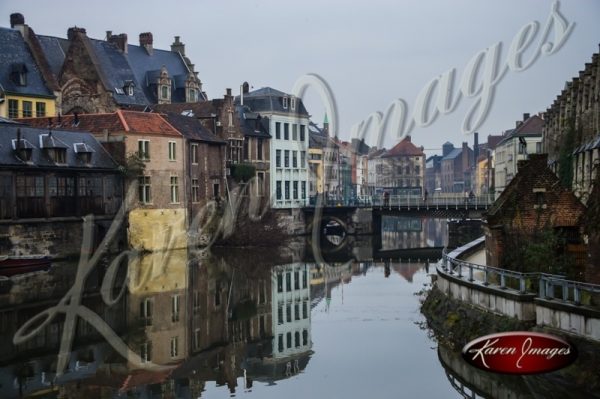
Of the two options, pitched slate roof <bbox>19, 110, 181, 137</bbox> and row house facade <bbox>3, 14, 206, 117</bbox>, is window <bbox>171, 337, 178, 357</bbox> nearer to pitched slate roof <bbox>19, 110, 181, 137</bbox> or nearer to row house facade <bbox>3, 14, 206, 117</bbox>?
pitched slate roof <bbox>19, 110, 181, 137</bbox>

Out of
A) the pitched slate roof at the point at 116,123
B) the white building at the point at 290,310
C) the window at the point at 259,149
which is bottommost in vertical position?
the white building at the point at 290,310

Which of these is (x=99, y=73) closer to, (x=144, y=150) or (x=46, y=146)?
(x=144, y=150)

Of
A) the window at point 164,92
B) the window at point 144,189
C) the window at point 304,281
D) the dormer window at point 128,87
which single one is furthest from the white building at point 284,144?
the window at point 304,281

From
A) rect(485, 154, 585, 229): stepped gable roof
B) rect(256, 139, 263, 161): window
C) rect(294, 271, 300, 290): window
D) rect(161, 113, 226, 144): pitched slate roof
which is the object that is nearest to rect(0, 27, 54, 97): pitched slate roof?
rect(161, 113, 226, 144): pitched slate roof

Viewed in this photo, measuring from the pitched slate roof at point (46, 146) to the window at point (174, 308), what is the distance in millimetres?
14372

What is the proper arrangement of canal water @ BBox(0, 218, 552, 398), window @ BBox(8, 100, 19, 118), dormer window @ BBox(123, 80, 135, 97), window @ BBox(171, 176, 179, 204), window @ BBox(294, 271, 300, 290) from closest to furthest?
canal water @ BBox(0, 218, 552, 398)
window @ BBox(294, 271, 300, 290)
window @ BBox(171, 176, 179, 204)
window @ BBox(8, 100, 19, 118)
dormer window @ BBox(123, 80, 135, 97)

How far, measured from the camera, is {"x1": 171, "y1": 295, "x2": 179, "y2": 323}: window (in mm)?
29345

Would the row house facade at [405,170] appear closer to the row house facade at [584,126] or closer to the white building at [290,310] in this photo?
the white building at [290,310]

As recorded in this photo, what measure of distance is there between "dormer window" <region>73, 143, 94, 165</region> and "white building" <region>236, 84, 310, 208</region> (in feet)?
78.9

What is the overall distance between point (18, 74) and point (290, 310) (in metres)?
34.6

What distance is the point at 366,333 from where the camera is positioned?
2697cm

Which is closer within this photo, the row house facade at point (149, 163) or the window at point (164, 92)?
the row house facade at point (149, 163)

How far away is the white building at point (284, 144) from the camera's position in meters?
73.1

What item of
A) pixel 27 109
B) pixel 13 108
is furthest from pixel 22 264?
pixel 27 109
